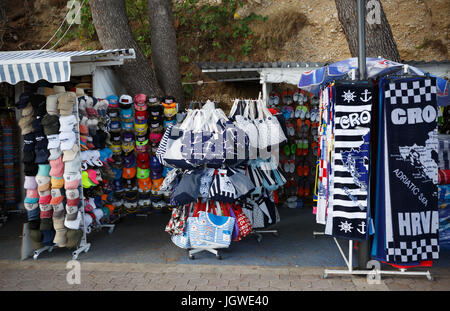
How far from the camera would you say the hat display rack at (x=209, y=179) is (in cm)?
523

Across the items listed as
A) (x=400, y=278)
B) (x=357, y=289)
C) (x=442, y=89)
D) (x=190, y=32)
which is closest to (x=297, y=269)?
(x=357, y=289)

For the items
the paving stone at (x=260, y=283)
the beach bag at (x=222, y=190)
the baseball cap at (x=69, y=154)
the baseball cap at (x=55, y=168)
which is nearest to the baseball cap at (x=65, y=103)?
the baseball cap at (x=69, y=154)

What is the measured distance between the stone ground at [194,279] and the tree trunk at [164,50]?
4.69 metres

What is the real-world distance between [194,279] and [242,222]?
1109mm

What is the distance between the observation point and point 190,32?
45.5ft

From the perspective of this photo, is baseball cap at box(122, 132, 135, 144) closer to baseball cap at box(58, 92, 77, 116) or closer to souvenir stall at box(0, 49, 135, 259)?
souvenir stall at box(0, 49, 135, 259)

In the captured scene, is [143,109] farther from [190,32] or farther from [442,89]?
[190,32]

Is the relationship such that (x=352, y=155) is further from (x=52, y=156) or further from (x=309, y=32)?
(x=309, y=32)

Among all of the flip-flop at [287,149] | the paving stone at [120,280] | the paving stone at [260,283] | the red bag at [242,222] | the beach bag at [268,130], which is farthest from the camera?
the flip-flop at [287,149]

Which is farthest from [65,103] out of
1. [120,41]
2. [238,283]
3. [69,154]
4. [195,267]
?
[120,41]

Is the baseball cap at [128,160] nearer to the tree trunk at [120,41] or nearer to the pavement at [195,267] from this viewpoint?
the pavement at [195,267]

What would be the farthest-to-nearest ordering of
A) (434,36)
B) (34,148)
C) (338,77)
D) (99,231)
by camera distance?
(434,36)
(99,231)
(34,148)
(338,77)

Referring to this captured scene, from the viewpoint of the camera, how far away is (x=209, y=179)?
209 inches

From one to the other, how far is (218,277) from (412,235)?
7.56 ft
